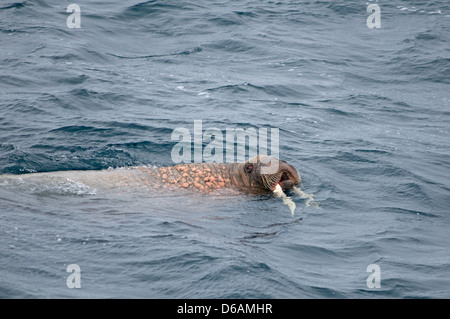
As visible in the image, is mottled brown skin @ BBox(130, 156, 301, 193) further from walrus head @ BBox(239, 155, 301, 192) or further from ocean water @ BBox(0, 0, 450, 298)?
ocean water @ BBox(0, 0, 450, 298)

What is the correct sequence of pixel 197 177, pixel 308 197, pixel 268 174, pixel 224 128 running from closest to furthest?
pixel 268 174 → pixel 197 177 → pixel 308 197 → pixel 224 128

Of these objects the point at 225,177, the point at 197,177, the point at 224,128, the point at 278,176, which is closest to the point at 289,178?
the point at 278,176

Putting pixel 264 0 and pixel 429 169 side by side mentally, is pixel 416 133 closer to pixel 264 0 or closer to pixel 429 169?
pixel 429 169

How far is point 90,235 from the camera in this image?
9266 mm

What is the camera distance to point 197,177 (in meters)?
11.6

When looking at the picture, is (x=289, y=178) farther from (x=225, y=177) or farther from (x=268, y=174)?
(x=225, y=177)

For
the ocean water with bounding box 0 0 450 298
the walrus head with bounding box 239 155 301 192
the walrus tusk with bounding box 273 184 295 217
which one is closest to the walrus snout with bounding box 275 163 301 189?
the walrus head with bounding box 239 155 301 192

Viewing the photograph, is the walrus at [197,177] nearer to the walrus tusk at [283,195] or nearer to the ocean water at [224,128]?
the walrus tusk at [283,195]

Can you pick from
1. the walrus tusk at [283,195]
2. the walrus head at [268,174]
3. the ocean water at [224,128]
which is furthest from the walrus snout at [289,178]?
the ocean water at [224,128]

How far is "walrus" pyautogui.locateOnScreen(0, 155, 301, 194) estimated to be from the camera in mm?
11203

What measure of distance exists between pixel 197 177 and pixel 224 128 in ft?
13.2

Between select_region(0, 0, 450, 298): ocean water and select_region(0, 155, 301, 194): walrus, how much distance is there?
0.32 m

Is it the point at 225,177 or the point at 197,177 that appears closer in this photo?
the point at 197,177
